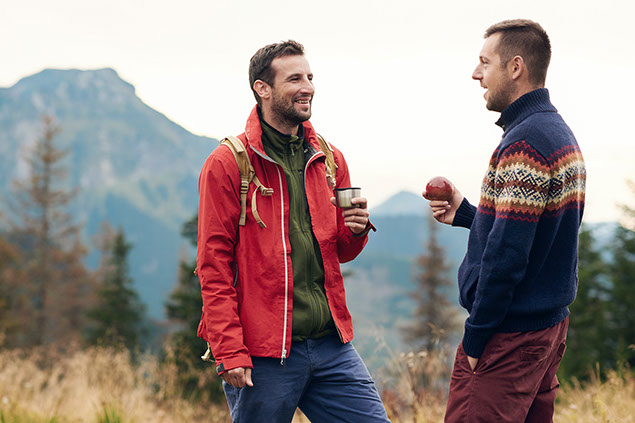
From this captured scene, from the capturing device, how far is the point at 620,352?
5.17 metres

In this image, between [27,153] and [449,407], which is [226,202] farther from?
[27,153]

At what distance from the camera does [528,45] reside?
103 inches

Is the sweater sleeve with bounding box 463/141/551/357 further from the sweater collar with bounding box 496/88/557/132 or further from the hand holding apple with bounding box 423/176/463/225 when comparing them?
the hand holding apple with bounding box 423/176/463/225

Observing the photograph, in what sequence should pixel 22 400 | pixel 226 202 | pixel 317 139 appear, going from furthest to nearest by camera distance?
1. pixel 22 400
2. pixel 317 139
3. pixel 226 202

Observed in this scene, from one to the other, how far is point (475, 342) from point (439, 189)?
0.85 metres

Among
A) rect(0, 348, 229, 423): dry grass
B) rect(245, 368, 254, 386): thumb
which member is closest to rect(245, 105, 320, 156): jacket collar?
rect(245, 368, 254, 386): thumb

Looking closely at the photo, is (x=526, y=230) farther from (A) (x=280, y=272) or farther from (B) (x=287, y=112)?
(B) (x=287, y=112)

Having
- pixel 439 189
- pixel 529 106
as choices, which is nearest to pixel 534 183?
pixel 529 106

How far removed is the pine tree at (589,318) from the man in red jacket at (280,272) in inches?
1058

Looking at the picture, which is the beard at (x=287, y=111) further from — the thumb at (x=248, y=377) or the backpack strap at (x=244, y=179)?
the thumb at (x=248, y=377)

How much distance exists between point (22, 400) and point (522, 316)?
18.6 feet

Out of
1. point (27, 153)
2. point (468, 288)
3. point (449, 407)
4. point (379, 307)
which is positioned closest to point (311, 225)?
point (468, 288)

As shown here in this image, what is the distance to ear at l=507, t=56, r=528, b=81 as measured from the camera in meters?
2.63

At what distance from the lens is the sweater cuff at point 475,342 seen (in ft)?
8.29
